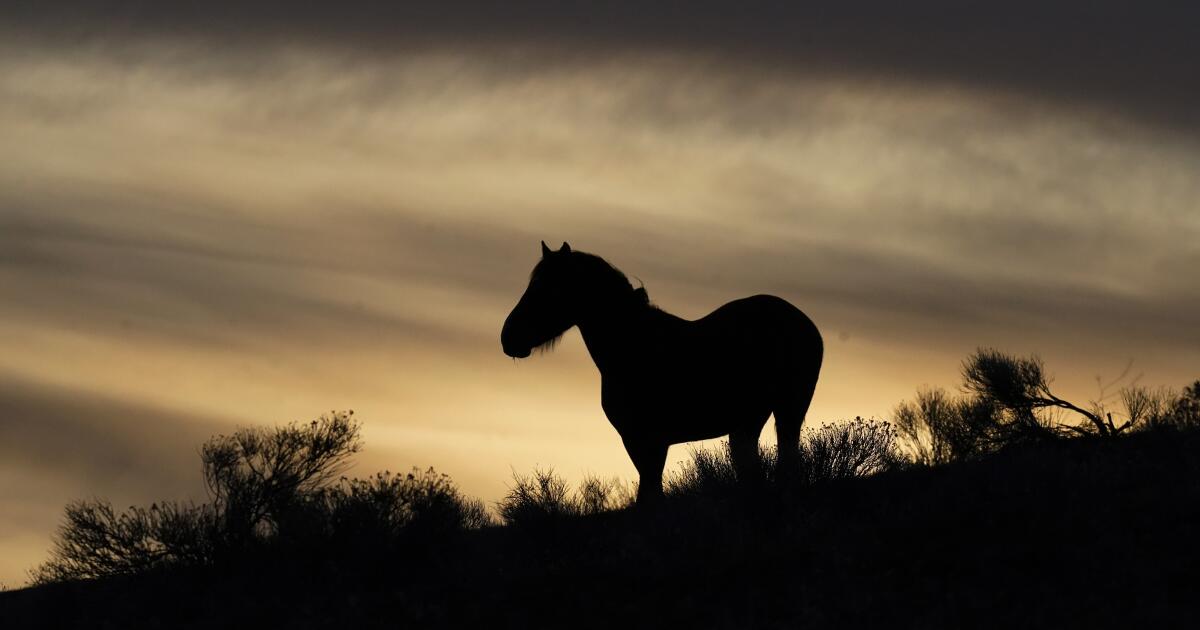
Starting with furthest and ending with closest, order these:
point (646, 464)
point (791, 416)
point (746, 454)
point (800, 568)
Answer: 1. point (791, 416)
2. point (746, 454)
3. point (646, 464)
4. point (800, 568)

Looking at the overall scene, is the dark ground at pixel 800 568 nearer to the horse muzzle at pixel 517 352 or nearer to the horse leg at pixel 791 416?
the horse leg at pixel 791 416

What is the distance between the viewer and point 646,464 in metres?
13.8

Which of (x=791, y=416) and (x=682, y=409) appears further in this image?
(x=791, y=416)

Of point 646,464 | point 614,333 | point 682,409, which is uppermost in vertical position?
point 614,333

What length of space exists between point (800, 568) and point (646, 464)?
2.65m

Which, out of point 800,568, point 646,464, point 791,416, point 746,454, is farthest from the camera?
point 791,416

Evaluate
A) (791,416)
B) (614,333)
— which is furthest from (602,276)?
(791,416)

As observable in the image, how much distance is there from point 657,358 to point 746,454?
1497 millimetres

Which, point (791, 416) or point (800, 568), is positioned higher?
point (791, 416)

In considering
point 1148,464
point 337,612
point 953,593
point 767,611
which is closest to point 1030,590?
point 953,593

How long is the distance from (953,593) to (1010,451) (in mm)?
4798

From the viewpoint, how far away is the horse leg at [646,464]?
541 inches

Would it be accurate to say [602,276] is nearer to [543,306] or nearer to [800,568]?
[543,306]

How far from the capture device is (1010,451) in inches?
583
